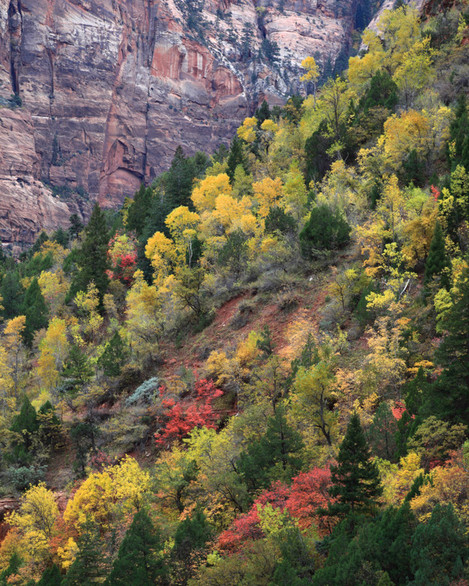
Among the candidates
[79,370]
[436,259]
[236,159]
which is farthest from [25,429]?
[236,159]

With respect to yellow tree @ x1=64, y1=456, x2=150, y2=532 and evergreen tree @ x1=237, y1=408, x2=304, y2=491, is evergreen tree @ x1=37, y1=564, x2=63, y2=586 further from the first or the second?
evergreen tree @ x1=237, y1=408, x2=304, y2=491

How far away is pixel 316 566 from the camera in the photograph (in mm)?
18938

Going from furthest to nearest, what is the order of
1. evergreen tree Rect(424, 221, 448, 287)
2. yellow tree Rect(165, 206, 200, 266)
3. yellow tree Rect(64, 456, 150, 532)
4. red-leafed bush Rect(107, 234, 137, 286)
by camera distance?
red-leafed bush Rect(107, 234, 137, 286) → yellow tree Rect(165, 206, 200, 266) → evergreen tree Rect(424, 221, 448, 287) → yellow tree Rect(64, 456, 150, 532)

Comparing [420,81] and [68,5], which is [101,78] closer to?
[68,5]

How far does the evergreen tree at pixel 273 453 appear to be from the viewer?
76.3 ft

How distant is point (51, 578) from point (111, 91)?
142 meters

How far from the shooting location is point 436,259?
28.6 metres

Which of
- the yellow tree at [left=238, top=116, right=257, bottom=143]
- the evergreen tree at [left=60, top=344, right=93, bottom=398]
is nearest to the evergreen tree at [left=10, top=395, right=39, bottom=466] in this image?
the evergreen tree at [left=60, top=344, right=93, bottom=398]

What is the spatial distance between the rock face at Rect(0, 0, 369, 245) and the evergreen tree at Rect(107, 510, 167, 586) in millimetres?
111905

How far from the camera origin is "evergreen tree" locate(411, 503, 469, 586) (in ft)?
48.6

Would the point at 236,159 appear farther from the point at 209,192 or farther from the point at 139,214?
the point at 139,214

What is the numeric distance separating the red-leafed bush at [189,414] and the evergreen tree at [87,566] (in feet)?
24.9

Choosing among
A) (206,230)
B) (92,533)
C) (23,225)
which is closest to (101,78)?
(23,225)

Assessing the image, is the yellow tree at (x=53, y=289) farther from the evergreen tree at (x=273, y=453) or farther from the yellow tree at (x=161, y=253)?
the evergreen tree at (x=273, y=453)
